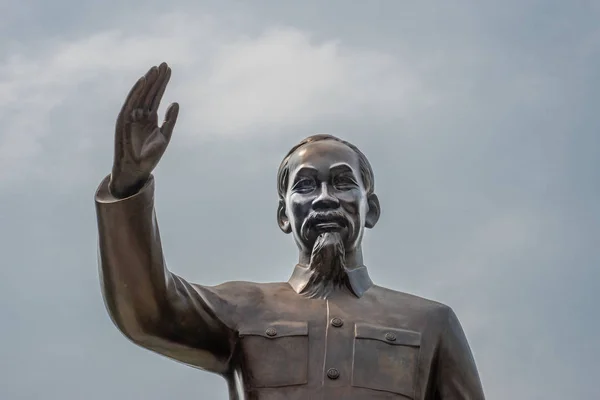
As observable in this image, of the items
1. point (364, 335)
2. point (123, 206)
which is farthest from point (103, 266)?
point (364, 335)

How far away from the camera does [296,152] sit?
10633 millimetres

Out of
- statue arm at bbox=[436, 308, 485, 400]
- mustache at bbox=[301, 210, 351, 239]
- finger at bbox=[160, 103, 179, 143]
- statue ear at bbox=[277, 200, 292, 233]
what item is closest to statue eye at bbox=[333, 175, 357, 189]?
mustache at bbox=[301, 210, 351, 239]

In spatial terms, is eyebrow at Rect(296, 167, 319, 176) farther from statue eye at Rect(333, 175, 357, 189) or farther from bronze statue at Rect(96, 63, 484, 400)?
statue eye at Rect(333, 175, 357, 189)

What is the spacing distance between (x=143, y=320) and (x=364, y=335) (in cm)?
153

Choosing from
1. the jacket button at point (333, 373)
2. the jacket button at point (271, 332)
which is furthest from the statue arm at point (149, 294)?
the jacket button at point (333, 373)

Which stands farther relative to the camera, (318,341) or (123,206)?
(318,341)

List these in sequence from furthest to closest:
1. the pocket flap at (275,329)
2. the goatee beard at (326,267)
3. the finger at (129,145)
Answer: the goatee beard at (326,267) < the pocket flap at (275,329) < the finger at (129,145)

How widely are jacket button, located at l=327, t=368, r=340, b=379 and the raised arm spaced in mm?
1055

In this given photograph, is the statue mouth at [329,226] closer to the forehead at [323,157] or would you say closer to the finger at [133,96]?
the forehead at [323,157]

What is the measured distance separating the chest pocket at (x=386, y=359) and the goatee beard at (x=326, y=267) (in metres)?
0.49

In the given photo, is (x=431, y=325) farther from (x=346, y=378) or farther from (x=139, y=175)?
(x=139, y=175)

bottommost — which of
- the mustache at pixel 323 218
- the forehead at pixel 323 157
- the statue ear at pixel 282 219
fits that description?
the mustache at pixel 323 218

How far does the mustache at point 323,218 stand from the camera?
10156mm

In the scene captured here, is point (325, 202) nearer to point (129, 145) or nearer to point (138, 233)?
point (138, 233)
